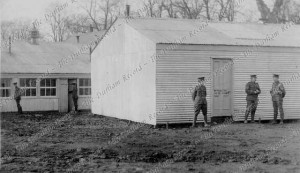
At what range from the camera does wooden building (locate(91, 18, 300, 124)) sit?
709 inches

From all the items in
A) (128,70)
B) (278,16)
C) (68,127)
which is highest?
(278,16)

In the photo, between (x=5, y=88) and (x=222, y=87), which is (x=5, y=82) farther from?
(x=222, y=87)

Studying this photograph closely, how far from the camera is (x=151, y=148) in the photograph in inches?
493

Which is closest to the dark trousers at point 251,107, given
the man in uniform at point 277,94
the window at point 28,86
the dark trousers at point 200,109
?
the man in uniform at point 277,94

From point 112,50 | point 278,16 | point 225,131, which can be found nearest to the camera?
point 225,131

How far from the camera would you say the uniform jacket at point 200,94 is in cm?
1752

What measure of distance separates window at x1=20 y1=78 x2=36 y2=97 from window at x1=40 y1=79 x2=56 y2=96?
480mm

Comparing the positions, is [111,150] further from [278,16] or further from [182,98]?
[278,16]

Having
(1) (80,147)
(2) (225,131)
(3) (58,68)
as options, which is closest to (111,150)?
(1) (80,147)

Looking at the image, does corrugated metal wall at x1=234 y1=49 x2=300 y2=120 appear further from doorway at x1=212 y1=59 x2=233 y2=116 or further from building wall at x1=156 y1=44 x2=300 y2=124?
doorway at x1=212 y1=59 x2=233 y2=116

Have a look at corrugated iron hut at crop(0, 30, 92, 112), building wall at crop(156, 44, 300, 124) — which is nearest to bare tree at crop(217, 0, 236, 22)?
corrugated iron hut at crop(0, 30, 92, 112)

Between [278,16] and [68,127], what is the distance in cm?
2810

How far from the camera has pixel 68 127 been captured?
18.7 metres

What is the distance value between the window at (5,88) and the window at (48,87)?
1841mm
